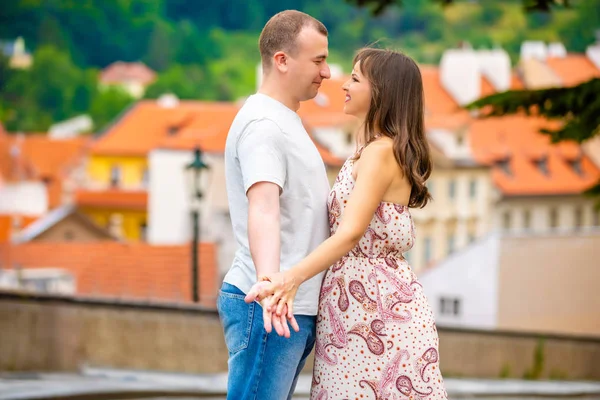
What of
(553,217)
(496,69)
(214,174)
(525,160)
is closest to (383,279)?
(214,174)

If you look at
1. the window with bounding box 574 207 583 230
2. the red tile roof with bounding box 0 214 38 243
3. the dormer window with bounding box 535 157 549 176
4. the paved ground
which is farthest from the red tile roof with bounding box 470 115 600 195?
the paved ground

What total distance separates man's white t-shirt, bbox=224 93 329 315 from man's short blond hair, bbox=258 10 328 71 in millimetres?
134

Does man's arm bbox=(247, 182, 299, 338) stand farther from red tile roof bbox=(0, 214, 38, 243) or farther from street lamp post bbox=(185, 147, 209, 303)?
red tile roof bbox=(0, 214, 38, 243)

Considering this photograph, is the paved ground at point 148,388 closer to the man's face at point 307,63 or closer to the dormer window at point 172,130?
the man's face at point 307,63

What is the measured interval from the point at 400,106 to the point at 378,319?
58 centimetres

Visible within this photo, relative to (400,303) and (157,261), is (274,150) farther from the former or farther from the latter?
(157,261)

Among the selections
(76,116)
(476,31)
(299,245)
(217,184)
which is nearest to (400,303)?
(299,245)

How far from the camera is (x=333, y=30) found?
94.4 metres

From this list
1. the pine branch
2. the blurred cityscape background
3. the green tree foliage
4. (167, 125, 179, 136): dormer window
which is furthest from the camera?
the green tree foliage

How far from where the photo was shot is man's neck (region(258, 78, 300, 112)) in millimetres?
3355

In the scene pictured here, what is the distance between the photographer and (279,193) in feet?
10.5

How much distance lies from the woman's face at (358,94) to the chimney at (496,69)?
67864 mm

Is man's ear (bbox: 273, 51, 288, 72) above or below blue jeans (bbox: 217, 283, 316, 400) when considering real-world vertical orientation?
above

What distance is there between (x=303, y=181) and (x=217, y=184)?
5541 cm
